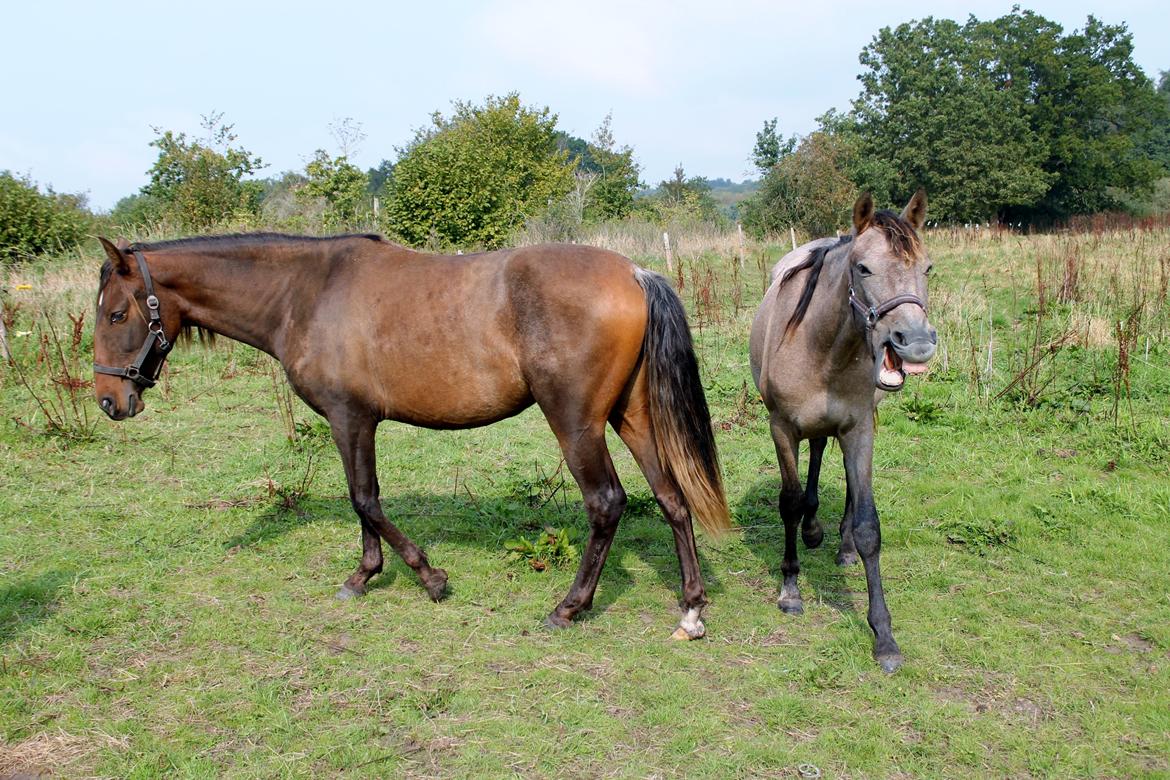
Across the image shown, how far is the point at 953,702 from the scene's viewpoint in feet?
10.1

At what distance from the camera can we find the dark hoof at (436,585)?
4.21 meters

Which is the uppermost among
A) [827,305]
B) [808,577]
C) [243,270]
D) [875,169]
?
[875,169]

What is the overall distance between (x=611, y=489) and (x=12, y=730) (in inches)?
108

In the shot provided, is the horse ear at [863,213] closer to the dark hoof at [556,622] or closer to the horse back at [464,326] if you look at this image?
the horse back at [464,326]

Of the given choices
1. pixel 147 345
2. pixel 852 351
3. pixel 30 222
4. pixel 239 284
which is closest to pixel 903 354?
pixel 852 351

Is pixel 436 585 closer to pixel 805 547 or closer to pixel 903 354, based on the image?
pixel 805 547

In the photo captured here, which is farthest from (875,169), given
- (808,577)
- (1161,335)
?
(808,577)

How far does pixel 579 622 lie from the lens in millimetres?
3941

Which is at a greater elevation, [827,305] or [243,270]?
[243,270]

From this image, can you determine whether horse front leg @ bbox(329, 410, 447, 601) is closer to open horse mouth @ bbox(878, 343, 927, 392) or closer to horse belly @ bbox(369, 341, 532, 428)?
horse belly @ bbox(369, 341, 532, 428)

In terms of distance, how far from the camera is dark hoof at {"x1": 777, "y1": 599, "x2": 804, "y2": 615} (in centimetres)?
401

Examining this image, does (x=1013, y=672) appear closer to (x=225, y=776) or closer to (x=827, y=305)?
(x=827, y=305)

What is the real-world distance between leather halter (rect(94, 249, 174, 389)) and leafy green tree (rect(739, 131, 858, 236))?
2684 centimetres

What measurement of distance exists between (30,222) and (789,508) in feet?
46.0
